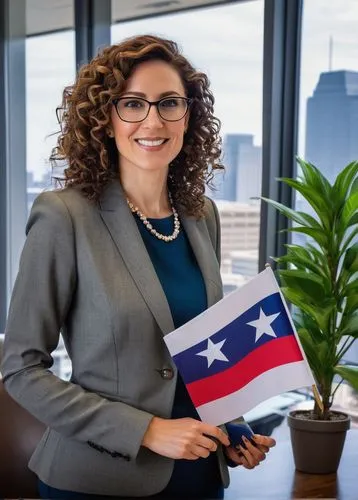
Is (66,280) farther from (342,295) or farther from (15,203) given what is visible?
(15,203)

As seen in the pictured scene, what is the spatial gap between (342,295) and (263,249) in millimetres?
1664

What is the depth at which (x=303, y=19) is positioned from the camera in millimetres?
3578

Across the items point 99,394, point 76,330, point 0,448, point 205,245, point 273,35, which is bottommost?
point 0,448

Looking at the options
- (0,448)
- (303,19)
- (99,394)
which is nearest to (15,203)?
(303,19)

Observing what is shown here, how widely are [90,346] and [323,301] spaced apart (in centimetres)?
74

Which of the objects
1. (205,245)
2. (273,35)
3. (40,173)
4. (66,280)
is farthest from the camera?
(40,173)

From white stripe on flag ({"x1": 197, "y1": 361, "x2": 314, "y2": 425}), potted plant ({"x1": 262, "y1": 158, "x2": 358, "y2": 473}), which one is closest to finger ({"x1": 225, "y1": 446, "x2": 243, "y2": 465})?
white stripe on flag ({"x1": 197, "y1": 361, "x2": 314, "y2": 425})

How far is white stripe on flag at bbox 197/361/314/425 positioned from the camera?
5.19 ft

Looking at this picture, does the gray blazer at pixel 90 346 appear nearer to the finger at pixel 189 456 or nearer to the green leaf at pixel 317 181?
the finger at pixel 189 456

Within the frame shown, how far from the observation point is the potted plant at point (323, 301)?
2.02 meters

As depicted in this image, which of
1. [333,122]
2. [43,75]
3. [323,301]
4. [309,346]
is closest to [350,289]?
[323,301]

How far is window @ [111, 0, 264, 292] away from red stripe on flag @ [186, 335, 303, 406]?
2.15 meters

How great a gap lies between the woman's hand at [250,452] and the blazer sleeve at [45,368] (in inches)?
10.1

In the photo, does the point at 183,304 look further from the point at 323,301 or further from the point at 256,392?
the point at 323,301
